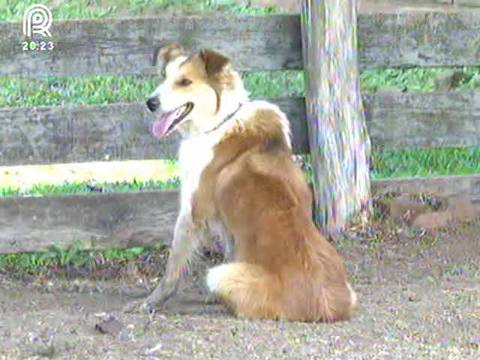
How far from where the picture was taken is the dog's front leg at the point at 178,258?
6.19 metres

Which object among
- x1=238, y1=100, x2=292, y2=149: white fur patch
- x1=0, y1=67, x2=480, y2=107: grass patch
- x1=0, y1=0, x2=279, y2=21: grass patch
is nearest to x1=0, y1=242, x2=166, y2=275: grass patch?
x1=238, y1=100, x2=292, y2=149: white fur patch

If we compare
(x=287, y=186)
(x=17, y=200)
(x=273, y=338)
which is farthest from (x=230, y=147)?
(x=17, y=200)

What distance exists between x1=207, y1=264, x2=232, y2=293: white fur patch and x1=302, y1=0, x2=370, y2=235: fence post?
1.60m

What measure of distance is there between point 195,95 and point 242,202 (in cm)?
67

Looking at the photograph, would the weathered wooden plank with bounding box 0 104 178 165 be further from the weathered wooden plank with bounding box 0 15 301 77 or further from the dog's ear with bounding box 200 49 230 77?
the dog's ear with bounding box 200 49 230 77

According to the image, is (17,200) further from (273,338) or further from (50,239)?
(273,338)

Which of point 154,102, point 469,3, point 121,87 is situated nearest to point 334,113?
point 154,102

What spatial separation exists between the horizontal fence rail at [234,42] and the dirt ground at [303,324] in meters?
1.18

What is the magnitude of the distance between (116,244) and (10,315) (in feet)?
3.81

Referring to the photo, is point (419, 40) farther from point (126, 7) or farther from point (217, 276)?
point (126, 7)

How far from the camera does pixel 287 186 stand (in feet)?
19.4

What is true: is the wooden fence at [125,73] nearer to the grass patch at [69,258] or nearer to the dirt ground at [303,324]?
the grass patch at [69,258]

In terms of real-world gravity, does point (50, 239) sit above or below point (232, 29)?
below

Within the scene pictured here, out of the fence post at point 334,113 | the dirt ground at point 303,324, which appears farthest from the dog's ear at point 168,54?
the dirt ground at point 303,324
